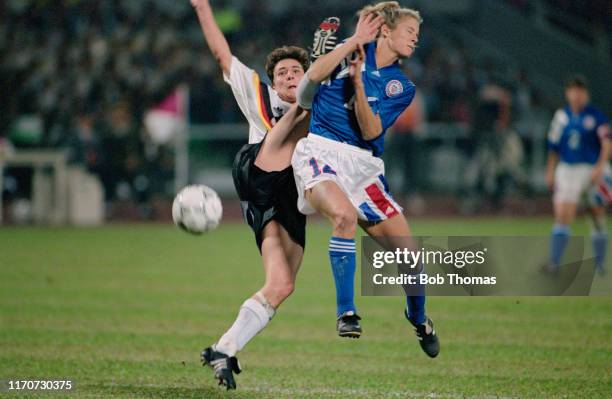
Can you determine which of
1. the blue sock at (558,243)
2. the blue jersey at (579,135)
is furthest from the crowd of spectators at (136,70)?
the blue sock at (558,243)

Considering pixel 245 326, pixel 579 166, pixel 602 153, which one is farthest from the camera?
pixel 579 166

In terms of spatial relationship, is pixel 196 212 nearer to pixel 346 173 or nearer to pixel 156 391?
pixel 346 173

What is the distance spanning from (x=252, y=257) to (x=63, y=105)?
10.8 metres

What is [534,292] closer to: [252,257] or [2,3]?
[252,257]

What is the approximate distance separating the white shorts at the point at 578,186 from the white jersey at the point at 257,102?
299 inches

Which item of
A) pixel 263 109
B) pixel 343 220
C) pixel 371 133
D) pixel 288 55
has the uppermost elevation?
pixel 288 55

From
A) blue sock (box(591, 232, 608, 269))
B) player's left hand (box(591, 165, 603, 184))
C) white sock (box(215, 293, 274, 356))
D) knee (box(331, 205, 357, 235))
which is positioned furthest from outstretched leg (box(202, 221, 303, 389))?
blue sock (box(591, 232, 608, 269))

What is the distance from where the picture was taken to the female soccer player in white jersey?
5973mm

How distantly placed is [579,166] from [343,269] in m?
8.13

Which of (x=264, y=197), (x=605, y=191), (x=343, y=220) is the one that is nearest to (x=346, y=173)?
(x=343, y=220)

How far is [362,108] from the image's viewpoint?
604 centimetres

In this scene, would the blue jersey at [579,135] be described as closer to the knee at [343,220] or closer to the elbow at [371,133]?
the elbow at [371,133]

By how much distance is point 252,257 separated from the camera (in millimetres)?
15492

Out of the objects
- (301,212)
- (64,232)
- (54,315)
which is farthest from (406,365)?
(64,232)
